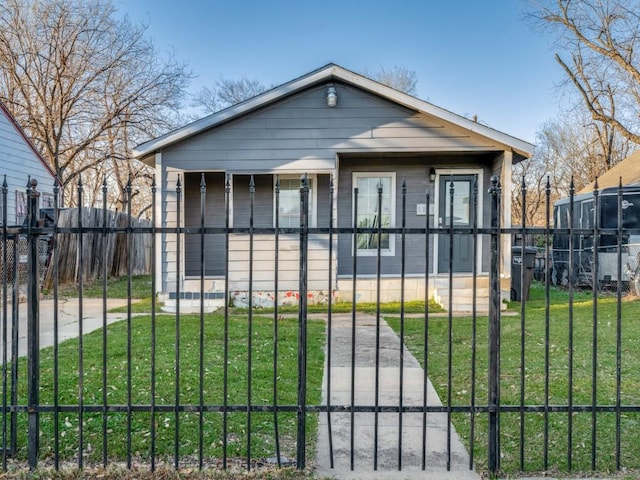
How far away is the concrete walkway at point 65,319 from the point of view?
6.81 metres

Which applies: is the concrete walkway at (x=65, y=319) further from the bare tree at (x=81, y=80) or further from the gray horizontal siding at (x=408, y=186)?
the bare tree at (x=81, y=80)

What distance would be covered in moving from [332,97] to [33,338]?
715cm

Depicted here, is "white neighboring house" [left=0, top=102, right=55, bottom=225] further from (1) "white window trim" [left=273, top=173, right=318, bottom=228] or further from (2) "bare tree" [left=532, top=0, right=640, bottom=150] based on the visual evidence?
A: (2) "bare tree" [left=532, top=0, right=640, bottom=150]

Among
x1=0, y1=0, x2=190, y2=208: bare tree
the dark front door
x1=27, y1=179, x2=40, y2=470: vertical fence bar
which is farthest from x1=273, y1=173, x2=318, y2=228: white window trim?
x1=0, y1=0, x2=190, y2=208: bare tree

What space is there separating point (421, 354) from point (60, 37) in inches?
771

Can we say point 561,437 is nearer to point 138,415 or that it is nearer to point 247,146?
point 138,415

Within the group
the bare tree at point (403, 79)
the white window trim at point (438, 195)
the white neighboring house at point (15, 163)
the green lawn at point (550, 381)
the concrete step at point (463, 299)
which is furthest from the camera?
the bare tree at point (403, 79)

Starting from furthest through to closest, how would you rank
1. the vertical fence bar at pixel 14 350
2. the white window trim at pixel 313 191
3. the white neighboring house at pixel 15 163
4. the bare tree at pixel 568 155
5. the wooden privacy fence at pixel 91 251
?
1. the bare tree at pixel 568 155
2. the wooden privacy fence at pixel 91 251
3. the white neighboring house at pixel 15 163
4. the white window trim at pixel 313 191
5. the vertical fence bar at pixel 14 350

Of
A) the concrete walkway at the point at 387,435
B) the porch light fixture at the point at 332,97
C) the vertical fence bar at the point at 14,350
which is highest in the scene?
the porch light fixture at the point at 332,97

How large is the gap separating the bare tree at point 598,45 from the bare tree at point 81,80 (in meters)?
16.0

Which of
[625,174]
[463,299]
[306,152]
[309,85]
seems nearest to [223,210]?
[306,152]

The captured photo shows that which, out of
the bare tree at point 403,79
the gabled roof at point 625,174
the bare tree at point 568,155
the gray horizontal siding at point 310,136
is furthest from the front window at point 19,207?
the bare tree at point 568,155

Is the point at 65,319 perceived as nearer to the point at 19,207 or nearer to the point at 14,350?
the point at 19,207

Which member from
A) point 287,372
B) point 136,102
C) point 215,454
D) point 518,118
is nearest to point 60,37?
point 136,102
